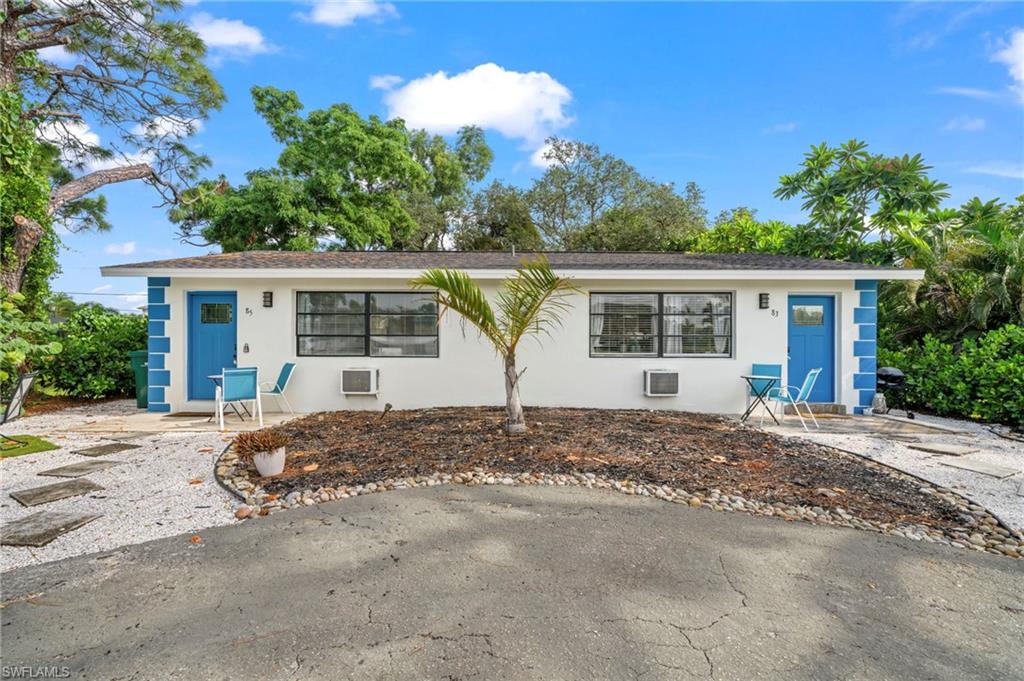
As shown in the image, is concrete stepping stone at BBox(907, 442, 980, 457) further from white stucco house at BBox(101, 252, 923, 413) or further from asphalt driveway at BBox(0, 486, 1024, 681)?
asphalt driveway at BBox(0, 486, 1024, 681)

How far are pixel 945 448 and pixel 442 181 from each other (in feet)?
68.7

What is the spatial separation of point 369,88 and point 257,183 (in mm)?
5205

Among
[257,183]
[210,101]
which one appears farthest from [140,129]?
[257,183]

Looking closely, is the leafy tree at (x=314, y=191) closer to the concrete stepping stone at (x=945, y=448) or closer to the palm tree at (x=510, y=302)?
the palm tree at (x=510, y=302)

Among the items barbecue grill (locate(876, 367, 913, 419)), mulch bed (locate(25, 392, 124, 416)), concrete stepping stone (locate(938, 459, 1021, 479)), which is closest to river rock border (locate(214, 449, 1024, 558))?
concrete stepping stone (locate(938, 459, 1021, 479))

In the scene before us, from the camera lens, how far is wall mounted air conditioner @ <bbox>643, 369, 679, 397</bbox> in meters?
7.83

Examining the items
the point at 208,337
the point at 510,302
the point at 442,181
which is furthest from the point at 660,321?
the point at 442,181

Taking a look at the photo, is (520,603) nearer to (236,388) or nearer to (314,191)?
(236,388)

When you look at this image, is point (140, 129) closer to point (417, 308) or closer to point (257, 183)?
point (257, 183)

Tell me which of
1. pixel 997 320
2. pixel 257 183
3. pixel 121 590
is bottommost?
pixel 121 590

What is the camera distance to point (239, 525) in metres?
3.35

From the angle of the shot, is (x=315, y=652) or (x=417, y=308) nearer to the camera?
(x=315, y=652)

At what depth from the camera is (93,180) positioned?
12.4 m

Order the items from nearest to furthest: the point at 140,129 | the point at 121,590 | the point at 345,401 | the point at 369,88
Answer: the point at 121,590 → the point at 345,401 → the point at 140,129 → the point at 369,88
